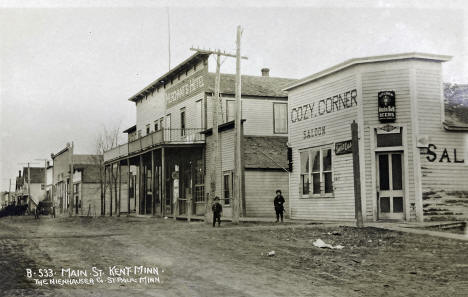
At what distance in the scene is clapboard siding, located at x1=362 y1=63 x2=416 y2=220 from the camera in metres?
17.6

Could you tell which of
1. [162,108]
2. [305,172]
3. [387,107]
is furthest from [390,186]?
[162,108]

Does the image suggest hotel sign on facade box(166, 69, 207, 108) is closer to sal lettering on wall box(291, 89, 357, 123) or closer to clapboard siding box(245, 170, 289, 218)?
clapboard siding box(245, 170, 289, 218)

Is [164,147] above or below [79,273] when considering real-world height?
above

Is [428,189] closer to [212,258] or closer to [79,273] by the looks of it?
[212,258]

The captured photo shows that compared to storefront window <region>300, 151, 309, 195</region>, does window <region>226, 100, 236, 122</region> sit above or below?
above

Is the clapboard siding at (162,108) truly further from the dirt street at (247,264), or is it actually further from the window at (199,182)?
the dirt street at (247,264)

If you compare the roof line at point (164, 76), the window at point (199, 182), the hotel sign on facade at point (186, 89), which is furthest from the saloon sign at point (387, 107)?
the window at point (199, 182)

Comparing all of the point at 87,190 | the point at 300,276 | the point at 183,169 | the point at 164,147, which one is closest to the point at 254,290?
the point at 300,276

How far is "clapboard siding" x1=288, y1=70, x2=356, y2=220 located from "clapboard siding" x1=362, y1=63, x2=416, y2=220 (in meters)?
0.44

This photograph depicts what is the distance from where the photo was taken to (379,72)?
18.0m

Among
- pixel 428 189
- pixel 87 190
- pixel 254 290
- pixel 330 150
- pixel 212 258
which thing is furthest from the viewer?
pixel 87 190

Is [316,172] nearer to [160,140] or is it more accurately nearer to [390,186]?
[390,186]

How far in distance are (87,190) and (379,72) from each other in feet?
136

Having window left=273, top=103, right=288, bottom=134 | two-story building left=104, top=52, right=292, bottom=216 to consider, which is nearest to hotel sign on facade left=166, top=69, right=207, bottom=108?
two-story building left=104, top=52, right=292, bottom=216
